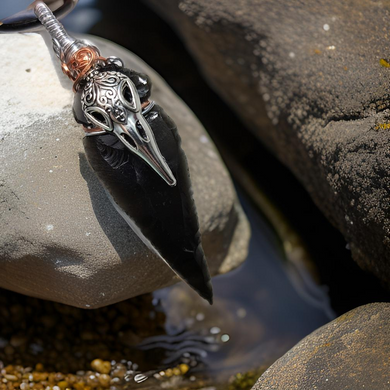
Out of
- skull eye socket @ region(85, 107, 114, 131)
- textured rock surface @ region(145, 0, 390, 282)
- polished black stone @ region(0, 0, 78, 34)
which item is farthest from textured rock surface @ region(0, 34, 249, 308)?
textured rock surface @ region(145, 0, 390, 282)

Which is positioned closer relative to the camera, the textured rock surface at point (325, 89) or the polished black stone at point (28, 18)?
the textured rock surface at point (325, 89)

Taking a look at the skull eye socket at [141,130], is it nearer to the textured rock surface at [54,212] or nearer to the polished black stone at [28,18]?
the textured rock surface at [54,212]

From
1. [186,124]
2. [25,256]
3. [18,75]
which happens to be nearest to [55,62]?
[18,75]

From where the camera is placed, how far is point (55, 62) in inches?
57.3

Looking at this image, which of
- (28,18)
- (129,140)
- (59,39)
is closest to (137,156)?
(129,140)

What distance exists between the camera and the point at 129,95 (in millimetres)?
1167

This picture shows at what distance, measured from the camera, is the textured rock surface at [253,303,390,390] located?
105cm

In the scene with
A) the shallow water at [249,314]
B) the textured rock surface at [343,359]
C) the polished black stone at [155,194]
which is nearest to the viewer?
the textured rock surface at [343,359]

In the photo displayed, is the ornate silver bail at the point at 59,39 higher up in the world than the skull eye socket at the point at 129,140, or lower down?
higher up

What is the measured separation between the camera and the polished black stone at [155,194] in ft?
3.94

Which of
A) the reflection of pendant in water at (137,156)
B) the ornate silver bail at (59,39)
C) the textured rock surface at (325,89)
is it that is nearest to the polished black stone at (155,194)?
the reflection of pendant in water at (137,156)

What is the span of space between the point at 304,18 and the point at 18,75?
936mm

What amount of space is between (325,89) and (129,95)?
605 mm

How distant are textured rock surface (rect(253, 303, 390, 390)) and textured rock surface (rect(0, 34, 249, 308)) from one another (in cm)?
45
